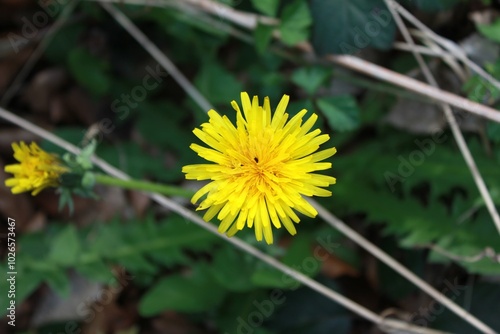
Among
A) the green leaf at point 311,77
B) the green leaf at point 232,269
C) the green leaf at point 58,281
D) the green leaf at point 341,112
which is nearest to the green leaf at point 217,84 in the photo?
the green leaf at point 311,77

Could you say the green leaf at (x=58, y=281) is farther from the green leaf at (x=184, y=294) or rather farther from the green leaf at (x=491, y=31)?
the green leaf at (x=491, y=31)

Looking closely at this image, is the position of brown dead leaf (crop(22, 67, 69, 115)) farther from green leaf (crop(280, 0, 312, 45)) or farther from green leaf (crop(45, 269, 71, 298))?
green leaf (crop(280, 0, 312, 45))

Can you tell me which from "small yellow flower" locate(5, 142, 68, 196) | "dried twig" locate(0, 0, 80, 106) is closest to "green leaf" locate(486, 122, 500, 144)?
"small yellow flower" locate(5, 142, 68, 196)

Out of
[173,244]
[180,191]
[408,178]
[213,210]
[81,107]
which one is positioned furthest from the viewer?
[81,107]

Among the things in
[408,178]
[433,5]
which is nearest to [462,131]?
[408,178]

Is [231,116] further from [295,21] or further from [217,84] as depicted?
[295,21]

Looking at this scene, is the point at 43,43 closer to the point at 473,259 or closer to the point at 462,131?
the point at 462,131

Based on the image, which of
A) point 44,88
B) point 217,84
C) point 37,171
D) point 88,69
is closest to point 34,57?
point 44,88
